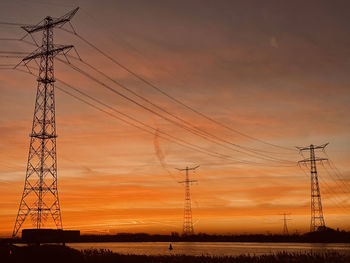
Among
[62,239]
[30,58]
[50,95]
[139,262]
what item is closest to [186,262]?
[139,262]

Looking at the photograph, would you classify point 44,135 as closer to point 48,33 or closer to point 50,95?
point 50,95

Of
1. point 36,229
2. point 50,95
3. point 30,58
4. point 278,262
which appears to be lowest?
point 278,262

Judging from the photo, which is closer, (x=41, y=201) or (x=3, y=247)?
(x=3, y=247)

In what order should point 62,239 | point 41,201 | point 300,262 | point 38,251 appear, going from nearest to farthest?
1. point 38,251
2. point 300,262
3. point 41,201
4. point 62,239

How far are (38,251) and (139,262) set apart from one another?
18.4 m

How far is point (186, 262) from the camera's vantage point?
62.8 metres

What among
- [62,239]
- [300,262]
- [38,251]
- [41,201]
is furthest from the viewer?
[62,239]

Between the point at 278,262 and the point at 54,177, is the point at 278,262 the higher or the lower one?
the lower one

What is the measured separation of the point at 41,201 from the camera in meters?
65.9

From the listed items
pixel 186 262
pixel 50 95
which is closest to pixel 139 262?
pixel 186 262

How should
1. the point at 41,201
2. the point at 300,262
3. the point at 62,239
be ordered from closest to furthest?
the point at 300,262 → the point at 41,201 → the point at 62,239

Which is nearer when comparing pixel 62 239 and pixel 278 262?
pixel 278 262

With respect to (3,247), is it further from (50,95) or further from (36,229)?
(50,95)

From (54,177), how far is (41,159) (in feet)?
11.1
